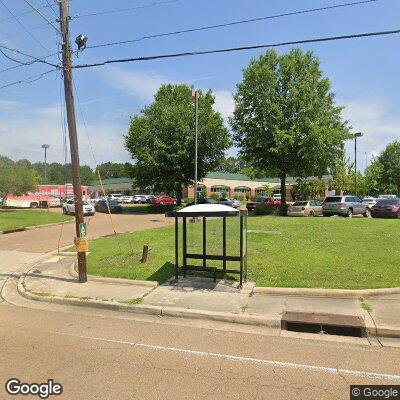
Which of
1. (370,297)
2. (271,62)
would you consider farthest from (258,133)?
(370,297)

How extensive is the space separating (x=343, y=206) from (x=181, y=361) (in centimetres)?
2565

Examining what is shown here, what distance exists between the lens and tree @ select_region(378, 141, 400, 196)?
9106cm

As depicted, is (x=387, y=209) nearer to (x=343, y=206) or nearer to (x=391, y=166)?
(x=343, y=206)

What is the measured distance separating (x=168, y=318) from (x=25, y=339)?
268 centimetres

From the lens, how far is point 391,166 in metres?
91.7

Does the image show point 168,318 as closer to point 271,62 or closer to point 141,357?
point 141,357

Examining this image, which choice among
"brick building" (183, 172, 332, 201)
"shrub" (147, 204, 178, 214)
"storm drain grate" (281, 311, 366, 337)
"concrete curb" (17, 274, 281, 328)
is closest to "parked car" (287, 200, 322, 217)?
"shrub" (147, 204, 178, 214)

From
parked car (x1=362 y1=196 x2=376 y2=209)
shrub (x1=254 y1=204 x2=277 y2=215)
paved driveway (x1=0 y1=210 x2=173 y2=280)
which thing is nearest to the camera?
paved driveway (x1=0 y1=210 x2=173 y2=280)

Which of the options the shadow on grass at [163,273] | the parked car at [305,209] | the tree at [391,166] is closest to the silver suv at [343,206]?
the parked car at [305,209]

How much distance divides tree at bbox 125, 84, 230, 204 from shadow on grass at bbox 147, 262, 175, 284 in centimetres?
2686

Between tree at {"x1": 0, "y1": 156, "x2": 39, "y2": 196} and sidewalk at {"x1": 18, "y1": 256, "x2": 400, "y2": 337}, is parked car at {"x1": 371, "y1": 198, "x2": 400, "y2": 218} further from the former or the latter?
tree at {"x1": 0, "y1": 156, "x2": 39, "y2": 196}

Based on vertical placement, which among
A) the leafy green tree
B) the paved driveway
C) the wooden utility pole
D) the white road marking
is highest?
the wooden utility pole

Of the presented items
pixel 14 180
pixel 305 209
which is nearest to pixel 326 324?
pixel 305 209

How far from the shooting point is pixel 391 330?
6.99 m
